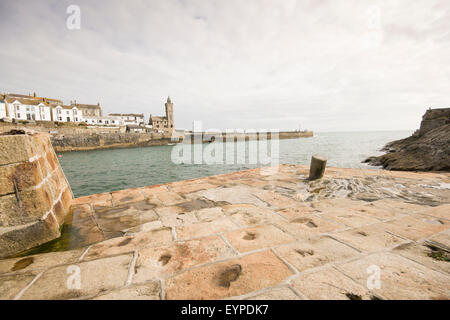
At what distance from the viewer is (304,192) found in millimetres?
3900

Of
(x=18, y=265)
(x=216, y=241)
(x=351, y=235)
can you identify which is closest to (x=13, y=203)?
(x=18, y=265)

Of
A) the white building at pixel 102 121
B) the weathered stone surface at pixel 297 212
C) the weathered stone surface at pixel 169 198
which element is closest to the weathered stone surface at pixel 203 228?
the weathered stone surface at pixel 297 212

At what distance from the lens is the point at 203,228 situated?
2336 mm

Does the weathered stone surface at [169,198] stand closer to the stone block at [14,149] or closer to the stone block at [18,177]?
the stone block at [18,177]

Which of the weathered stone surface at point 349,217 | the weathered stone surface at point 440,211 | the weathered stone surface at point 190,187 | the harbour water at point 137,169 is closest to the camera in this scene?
the weathered stone surface at point 349,217

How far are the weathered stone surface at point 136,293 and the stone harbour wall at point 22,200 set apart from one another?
1608 mm

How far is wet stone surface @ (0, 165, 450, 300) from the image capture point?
131 centimetres

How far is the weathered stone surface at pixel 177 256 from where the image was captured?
1.52 m

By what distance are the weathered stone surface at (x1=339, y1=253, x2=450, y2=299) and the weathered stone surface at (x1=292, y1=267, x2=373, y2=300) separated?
0.09 metres

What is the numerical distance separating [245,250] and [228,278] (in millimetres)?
433

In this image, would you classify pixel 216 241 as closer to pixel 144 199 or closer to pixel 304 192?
pixel 144 199

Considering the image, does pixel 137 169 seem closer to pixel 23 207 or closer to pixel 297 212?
pixel 23 207

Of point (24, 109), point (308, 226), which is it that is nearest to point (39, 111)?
point (24, 109)

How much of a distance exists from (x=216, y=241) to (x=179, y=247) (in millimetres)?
409
